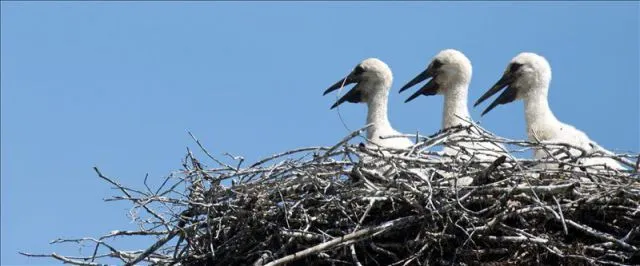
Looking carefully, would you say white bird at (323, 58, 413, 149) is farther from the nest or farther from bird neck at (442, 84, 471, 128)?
the nest

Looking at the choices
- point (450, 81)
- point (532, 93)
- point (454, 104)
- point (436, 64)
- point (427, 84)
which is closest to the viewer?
point (532, 93)

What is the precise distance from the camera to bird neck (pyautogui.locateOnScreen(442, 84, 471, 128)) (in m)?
9.55

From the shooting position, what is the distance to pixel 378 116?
9930 millimetres

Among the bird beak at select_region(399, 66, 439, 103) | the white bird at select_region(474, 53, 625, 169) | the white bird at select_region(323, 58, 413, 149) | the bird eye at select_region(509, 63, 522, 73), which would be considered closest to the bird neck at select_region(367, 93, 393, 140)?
the white bird at select_region(323, 58, 413, 149)

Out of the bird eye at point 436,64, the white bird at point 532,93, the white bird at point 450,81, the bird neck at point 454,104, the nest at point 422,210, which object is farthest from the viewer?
the bird eye at point 436,64

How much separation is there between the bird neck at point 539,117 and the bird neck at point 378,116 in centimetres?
92

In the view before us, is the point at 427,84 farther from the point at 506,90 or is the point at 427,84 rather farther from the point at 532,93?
the point at 532,93

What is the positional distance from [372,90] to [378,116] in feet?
1.20

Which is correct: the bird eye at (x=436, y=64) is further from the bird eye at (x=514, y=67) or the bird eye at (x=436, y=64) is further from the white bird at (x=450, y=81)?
the bird eye at (x=514, y=67)

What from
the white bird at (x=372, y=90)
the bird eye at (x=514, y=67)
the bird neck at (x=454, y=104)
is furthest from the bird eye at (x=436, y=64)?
the bird eye at (x=514, y=67)

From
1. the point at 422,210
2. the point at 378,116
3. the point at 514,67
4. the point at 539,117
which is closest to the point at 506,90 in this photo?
the point at 514,67

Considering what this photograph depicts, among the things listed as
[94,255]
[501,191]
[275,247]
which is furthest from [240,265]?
[501,191]

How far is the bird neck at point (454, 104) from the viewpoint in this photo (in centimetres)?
955

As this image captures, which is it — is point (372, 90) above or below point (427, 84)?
above
